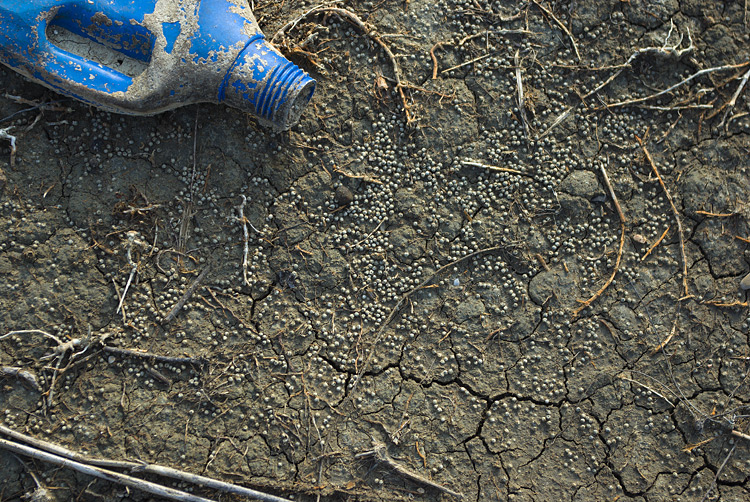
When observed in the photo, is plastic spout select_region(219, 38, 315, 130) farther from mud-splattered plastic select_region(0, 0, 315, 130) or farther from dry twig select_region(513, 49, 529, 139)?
dry twig select_region(513, 49, 529, 139)

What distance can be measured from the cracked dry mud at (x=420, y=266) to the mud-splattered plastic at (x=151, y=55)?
337mm

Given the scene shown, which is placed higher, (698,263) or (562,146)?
(562,146)

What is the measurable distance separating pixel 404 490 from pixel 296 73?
9.72ft

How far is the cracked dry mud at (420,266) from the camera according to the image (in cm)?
379

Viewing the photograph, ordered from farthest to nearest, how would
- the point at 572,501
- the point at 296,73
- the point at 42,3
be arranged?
the point at 572,501 → the point at 296,73 → the point at 42,3

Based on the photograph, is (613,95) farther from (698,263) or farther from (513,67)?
(698,263)

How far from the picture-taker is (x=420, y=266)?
3.96 metres

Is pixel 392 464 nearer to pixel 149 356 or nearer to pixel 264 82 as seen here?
pixel 149 356

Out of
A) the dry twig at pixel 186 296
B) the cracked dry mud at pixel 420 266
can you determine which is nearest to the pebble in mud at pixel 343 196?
the cracked dry mud at pixel 420 266

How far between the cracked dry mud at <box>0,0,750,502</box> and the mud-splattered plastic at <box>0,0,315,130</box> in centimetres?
34

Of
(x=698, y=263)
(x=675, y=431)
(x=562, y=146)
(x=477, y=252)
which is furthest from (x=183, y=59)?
(x=675, y=431)

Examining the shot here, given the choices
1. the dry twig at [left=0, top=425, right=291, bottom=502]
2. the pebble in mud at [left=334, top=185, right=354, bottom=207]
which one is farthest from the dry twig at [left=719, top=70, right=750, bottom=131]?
the dry twig at [left=0, top=425, right=291, bottom=502]

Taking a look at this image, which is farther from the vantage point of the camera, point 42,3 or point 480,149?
point 480,149

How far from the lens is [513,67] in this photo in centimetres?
405
